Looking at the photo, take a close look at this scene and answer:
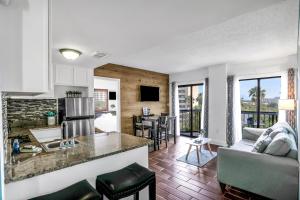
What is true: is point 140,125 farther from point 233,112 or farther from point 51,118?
point 233,112

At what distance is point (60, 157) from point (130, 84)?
391 cm

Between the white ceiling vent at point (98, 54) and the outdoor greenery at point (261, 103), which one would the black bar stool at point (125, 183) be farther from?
the outdoor greenery at point (261, 103)

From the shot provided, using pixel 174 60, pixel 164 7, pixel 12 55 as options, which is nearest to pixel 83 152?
pixel 12 55

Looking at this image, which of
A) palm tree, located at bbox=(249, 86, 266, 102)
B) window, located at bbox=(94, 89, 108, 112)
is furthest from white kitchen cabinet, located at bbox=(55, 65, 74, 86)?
palm tree, located at bbox=(249, 86, 266, 102)

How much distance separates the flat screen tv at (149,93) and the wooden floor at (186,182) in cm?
228

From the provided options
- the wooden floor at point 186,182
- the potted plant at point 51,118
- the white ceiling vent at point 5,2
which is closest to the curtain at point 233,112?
the wooden floor at point 186,182

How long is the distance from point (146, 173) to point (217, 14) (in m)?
1.72

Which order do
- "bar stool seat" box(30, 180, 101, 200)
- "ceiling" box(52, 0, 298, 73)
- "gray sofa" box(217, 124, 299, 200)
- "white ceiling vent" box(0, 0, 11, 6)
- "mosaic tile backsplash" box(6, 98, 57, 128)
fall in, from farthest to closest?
"mosaic tile backsplash" box(6, 98, 57, 128), "gray sofa" box(217, 124, 299, 200), "ceiling" box(52, 0, 298, 73), "bar stool seat" box(30, 180, 101, 200), "white ceiling vent" box(0, 0, 11, 6)

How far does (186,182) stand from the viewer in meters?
2.68

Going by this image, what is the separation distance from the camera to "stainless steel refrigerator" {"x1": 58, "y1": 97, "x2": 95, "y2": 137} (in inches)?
139

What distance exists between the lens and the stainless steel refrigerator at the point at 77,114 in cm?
354

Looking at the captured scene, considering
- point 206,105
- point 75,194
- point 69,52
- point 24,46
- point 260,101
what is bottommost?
point 75,194

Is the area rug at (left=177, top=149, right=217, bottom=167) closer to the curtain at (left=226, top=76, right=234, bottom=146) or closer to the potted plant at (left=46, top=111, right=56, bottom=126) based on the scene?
the curtain at (left=226, top=76, right=234, bottom=146)

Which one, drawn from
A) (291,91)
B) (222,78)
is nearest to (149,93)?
(222,78)
